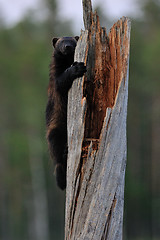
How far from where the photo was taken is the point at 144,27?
126 feet

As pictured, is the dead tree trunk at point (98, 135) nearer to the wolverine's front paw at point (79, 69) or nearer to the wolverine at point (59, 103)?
the wolverine's front paw at point (79, 69)

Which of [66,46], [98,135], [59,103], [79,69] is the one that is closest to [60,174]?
[59,103]

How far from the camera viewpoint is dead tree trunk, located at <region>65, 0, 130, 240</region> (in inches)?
187

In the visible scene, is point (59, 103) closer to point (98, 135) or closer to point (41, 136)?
point (98, 135)

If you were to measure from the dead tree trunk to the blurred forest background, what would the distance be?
77.6 ft

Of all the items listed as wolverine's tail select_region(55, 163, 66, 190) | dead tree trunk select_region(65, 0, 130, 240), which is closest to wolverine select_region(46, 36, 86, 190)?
wolverine's tail select_region(55, 163, 66, 190)

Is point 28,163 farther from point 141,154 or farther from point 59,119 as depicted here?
point 59,119

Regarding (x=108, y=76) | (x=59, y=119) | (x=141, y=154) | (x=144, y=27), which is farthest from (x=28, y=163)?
(x=108, y=76)

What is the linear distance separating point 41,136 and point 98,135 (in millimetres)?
25685

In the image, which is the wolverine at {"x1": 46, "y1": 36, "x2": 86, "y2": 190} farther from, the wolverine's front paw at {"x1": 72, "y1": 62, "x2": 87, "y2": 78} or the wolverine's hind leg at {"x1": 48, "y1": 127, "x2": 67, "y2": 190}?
the wolverine's front paw at {"x1": 72, "y1": 62, "x2": 87, "y2": 78}

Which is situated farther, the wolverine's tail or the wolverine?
the wolverine's tail

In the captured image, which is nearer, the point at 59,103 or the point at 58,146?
the point at 59,103

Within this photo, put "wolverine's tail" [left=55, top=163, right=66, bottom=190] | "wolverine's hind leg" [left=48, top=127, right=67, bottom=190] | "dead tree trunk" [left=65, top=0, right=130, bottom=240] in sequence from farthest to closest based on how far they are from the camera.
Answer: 1. "wolverine's tail" [left=55, top=163, right=66, bottom=190]
2. "wolverine's hind leg" [left=48, top=127, right=67, bottom=190]
3. "dead tree trunk" [left=65, top=0, right=130, bottom=240]

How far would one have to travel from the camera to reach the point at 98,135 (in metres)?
4.99
